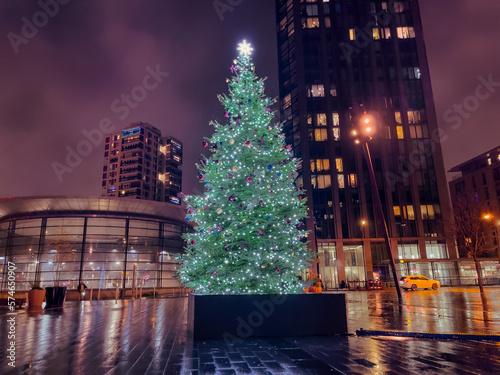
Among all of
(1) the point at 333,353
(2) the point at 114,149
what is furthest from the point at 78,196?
(2) the point at 114,149

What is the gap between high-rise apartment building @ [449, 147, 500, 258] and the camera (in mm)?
66625

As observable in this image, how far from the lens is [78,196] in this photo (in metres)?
39.7

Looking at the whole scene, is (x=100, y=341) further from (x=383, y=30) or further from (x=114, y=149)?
(x=114, y=149)

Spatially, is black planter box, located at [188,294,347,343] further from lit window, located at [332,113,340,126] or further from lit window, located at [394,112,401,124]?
lit window, located at [394,112,401,124]

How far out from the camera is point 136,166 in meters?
122

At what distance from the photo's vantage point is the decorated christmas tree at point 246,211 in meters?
8.91

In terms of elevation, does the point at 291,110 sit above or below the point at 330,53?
below

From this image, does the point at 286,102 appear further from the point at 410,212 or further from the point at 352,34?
the point at 410,212

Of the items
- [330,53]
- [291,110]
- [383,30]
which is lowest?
[291,110]

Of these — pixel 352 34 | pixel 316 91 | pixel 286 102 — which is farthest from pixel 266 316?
pixel 352 34

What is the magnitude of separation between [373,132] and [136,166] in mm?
93559

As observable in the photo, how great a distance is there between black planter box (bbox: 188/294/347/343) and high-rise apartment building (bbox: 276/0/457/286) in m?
40.8

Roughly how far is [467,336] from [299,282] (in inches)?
164

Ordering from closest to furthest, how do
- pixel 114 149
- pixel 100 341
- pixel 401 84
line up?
pixel 100 341 < pixel 401 84 < pixel 114 149
